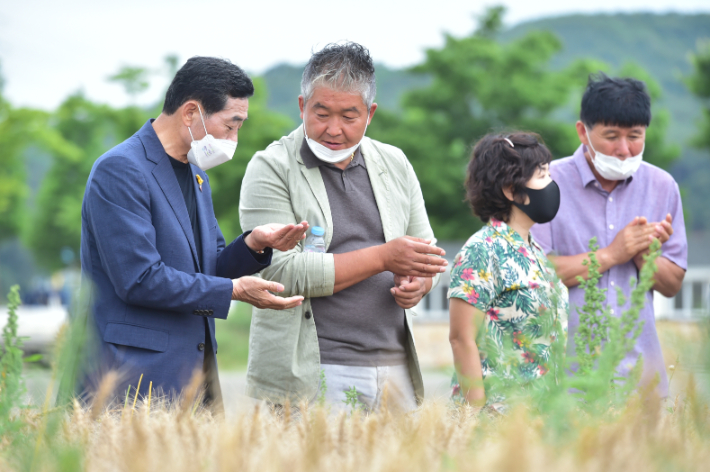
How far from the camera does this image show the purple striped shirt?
393cm

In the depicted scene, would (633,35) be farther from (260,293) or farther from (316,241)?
(260,293)

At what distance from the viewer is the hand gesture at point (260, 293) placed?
2.84 m

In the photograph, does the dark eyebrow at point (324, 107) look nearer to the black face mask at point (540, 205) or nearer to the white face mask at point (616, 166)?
the black face mask at point (540, 205)

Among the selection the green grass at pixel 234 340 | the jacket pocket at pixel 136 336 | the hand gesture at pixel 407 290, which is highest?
the hand gesture at pixel 407 290

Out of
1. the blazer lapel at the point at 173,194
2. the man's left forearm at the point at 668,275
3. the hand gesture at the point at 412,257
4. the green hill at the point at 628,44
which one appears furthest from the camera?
the green hill at the point at 628,44

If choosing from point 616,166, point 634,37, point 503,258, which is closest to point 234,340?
point 616,166

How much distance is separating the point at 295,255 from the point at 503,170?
3.55 ft

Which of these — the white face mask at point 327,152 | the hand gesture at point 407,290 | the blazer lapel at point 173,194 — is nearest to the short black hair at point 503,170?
the hand gesture at point 407,290

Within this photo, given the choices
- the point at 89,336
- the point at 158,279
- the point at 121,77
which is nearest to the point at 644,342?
the point at 158,279

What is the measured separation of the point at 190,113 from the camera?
10.3 ft

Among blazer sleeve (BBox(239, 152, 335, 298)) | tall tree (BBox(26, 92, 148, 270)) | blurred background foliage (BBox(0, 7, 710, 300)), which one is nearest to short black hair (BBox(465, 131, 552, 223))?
blazer sleeve (BBox(239, 152, 335, 298))

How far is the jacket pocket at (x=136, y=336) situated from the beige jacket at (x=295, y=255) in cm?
57

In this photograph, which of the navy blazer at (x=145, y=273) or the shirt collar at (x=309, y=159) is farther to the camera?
the shirt collar at (x=309, y=159)

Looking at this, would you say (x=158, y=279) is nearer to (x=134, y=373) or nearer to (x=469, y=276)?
(x=134, y=373)
